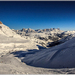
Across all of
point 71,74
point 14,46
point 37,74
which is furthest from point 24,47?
point 71,74

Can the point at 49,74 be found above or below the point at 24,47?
below

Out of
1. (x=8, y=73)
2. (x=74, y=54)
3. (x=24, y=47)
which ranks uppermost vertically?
(x=24, y=47)

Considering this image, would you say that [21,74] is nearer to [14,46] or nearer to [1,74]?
[1,74]

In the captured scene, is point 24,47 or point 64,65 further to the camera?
point 24,47

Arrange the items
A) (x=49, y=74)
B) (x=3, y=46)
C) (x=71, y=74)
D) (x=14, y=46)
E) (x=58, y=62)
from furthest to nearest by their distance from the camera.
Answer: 1. (x=14, y=46)
2. (x=3, y=46)
3. (x=58, y=62)
4. (x=49, y=74)
5. (x=71, y=74)

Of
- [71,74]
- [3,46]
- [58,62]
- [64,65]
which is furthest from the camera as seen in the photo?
[3,46]

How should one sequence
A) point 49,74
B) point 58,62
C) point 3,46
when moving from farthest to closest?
point 3,46, point 58,62, point 49,74

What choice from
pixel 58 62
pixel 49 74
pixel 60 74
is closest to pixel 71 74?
pixel 60 74

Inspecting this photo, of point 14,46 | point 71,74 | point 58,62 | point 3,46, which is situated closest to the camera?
point 71,74

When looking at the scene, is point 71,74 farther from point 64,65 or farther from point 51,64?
point 51,64
